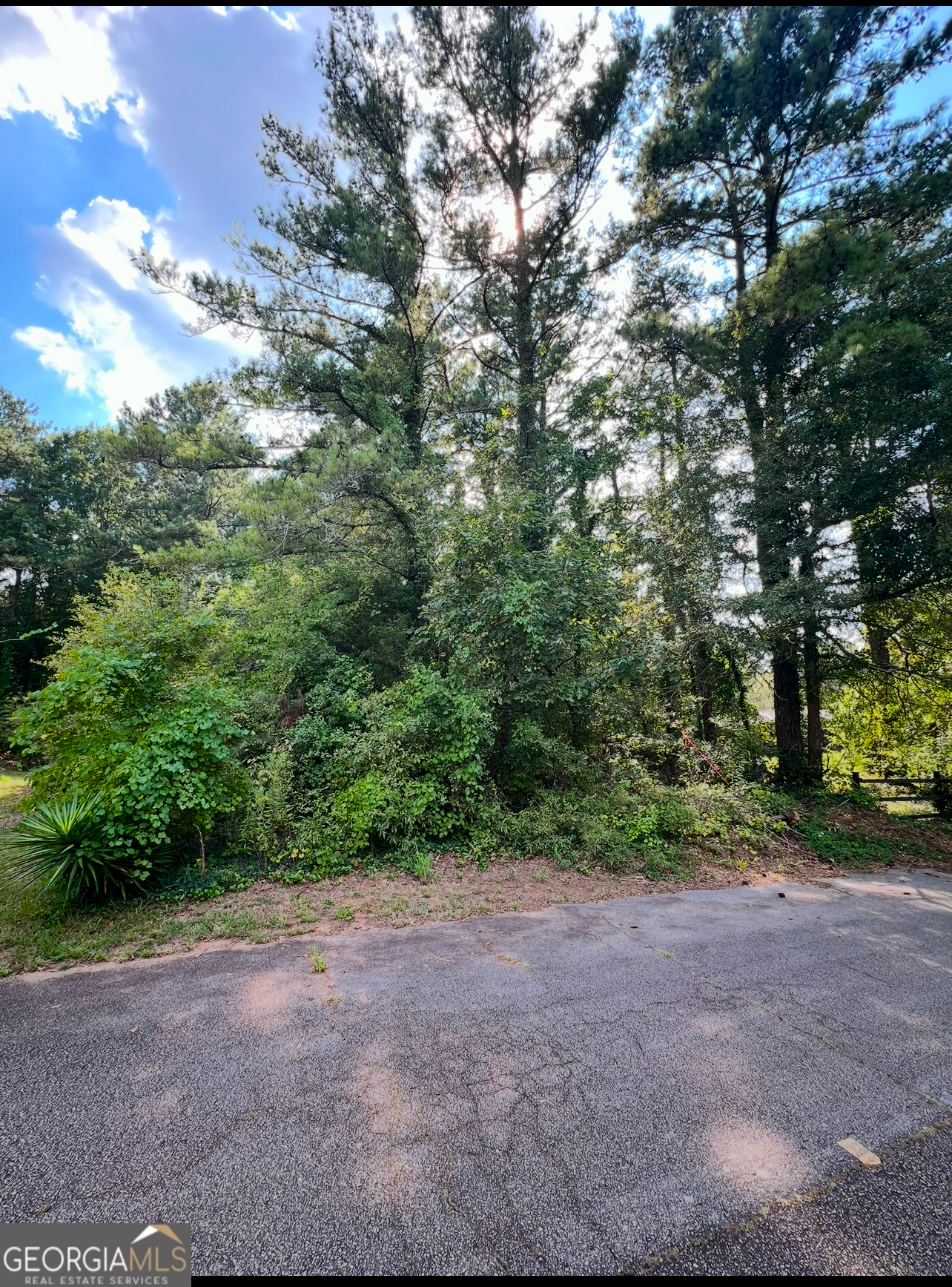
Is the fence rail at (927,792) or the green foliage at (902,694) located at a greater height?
the green foliage at (902,694)

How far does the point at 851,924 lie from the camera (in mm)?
3812

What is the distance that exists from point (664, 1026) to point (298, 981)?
1.96m

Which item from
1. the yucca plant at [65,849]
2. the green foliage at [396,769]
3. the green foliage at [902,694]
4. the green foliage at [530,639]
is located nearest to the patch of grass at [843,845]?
the green foliage at [902,694]

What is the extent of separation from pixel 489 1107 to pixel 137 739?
377cm

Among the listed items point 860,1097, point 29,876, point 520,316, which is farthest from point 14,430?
point 860,1097

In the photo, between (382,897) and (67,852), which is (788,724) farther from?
(67,852)

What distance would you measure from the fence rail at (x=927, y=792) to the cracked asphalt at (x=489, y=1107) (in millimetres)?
6398

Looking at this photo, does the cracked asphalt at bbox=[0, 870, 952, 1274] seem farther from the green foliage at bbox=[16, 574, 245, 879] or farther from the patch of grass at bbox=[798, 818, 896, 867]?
the patch of grass at bbox=[798, 818, 896, 867]

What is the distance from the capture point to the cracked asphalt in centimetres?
132

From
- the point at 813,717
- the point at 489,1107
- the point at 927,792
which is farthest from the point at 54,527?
the point at 927,792

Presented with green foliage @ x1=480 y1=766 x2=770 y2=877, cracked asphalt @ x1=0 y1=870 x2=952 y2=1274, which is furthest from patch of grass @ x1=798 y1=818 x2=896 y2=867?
cracked asphalt @ x1=0 y1=870 x2=952 y2=1274

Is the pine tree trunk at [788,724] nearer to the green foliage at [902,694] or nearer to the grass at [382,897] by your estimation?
the green foliage at [902,694]

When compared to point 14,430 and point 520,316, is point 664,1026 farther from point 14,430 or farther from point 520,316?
point 14,430

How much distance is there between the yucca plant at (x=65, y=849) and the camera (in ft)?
11.7
